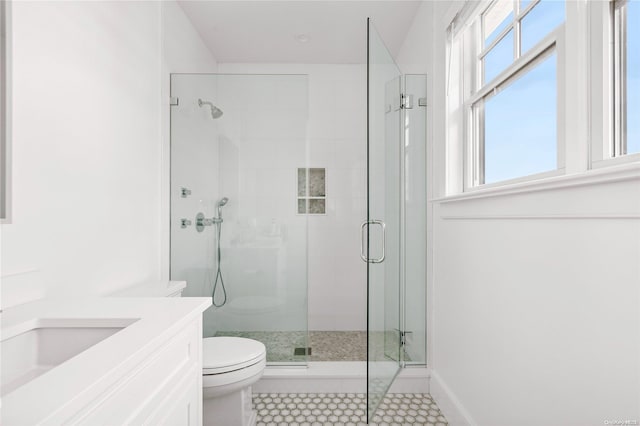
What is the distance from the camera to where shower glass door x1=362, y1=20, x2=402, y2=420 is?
1.71 metres

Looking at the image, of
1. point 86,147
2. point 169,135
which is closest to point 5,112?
point 86,147

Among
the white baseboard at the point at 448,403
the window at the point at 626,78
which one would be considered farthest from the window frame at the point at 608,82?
the white baseboard at the point at 448,403

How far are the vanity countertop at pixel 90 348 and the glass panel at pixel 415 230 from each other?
1428 mm

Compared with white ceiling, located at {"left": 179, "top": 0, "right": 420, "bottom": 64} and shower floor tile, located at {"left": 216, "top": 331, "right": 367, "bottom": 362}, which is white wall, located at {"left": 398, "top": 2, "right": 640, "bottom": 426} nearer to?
white ceiling, located at {"left": 179, "top": 0, "right": 420, "bottom": 64}

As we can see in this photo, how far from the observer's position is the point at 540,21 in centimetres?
120

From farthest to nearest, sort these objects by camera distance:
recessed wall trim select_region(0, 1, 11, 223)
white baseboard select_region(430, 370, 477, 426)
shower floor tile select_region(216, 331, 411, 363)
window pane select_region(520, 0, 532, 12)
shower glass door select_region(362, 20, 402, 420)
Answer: shower floor tile select_region(216, 331, 411, 363) → shower glass door select_region(362, 20, 402, 420) → white baseboard select_region(430, 370, 477, 426) → window pane select_region(520, 0, 532, 12) → recessed wall trim select_region(0, 1, 11, 223)

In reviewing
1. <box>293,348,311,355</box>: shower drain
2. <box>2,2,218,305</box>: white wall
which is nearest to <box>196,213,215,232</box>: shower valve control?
<box>2,2,218,305</box>: white wall

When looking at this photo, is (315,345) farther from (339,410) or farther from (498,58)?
(498,58)

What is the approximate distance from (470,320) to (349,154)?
194cm

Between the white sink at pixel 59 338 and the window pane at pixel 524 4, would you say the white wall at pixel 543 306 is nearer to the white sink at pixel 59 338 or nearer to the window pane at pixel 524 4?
the window pane at pixel 524 4

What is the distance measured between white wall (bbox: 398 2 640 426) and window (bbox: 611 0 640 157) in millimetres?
165

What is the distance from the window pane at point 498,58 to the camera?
141cm

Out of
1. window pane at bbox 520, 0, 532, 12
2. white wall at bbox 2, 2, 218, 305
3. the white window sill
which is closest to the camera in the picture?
the white window sill

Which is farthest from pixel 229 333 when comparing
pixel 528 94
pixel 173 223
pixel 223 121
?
pixel 528 94
